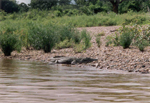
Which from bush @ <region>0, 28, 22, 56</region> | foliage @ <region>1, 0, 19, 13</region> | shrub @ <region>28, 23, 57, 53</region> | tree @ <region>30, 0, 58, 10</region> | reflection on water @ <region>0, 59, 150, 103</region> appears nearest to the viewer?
reflection on water @ <region>0, 59, 150, 103</region>

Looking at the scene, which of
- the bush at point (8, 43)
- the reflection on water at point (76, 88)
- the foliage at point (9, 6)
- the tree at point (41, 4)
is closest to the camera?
the reflection on water at point (76, 88)

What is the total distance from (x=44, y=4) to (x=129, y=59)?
1625 inches

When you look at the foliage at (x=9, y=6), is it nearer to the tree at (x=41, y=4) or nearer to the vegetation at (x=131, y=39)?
the tree at (x=41, y=4)

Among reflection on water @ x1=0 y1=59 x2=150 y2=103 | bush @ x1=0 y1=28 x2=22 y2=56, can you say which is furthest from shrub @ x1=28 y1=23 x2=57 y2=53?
reflection on water @ x1=0 y1=59 x2=150 y2=103

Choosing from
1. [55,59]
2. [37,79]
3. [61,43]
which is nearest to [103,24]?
[61,43]

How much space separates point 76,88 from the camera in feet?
18.7

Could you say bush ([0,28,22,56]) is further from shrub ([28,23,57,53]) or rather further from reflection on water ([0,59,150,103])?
reflection on water ([0,59,150,103])

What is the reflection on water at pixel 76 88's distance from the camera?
4715 millimetres

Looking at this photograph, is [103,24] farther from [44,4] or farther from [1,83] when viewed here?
[44,4]

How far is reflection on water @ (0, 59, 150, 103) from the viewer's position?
186 inches

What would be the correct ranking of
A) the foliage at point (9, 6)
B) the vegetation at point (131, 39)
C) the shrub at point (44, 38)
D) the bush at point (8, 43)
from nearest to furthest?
the vegetation at point (131, 39)
the bush at point (8, 43)
the shrub at point (44, 38)
the foliage at point (9, 6)

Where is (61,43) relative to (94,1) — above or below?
below

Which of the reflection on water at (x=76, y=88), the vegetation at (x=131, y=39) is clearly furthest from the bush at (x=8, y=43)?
the reflection on water at (x=76, y=88)

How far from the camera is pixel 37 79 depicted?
6895 millimetres
